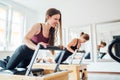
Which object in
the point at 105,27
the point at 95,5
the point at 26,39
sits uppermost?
the point at 95,5

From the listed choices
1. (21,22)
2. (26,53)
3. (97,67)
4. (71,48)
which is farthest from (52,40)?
(21,22)

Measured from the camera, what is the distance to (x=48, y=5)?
5707 mm

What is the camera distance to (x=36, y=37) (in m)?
1.67

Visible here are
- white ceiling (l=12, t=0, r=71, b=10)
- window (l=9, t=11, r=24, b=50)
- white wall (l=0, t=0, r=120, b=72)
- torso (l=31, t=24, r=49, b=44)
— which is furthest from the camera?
white ceiling (l=12, t=0, r=71, b=10)

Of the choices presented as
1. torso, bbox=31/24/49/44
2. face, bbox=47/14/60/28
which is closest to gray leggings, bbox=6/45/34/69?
torso, bbox=31/24/49/44

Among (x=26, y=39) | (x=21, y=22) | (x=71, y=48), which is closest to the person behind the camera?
(x=26, y=39)

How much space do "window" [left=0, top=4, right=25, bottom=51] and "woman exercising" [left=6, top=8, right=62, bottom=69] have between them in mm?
3228

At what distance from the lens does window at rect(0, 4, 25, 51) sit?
186 inches

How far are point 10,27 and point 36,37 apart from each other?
3.57 metres

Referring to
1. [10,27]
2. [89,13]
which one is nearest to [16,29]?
[10,27]

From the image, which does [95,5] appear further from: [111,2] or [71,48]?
[71,48]

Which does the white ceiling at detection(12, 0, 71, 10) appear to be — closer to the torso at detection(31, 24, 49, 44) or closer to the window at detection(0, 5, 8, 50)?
the window at detection(0, 5, 8, 50)

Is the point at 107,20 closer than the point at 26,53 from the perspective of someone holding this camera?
No

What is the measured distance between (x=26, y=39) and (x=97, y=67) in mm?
3643
